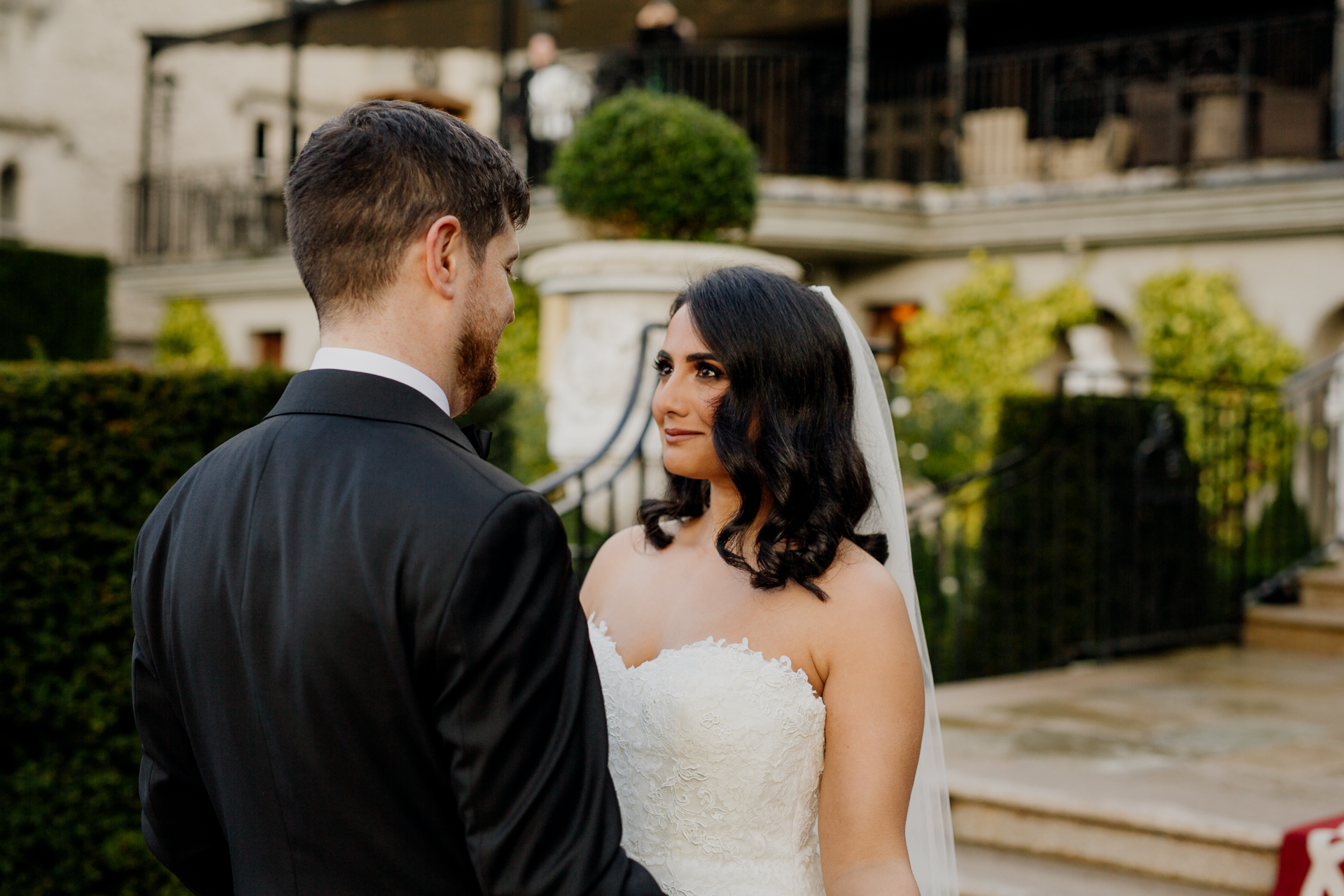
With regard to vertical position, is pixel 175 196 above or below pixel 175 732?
above

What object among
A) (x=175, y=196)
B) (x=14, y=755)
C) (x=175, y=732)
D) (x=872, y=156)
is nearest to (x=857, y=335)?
(x=175, y=732)

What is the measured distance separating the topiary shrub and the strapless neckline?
14.9ft

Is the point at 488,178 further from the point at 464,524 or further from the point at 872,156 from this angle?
the point at 872,156

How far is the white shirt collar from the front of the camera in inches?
60.4

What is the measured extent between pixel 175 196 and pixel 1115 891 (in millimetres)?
19194

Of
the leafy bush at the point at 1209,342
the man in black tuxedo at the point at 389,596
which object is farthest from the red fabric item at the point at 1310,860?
the leafy bush at the point at 1209,342

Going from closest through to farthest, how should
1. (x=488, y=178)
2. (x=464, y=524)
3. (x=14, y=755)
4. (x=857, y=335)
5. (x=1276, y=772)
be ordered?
(x=464, y=524) < (x=488, y=178) < (x=857, y=335) < (x=14, y=755) < (x=1276, y=772)

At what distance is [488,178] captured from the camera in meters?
1.58

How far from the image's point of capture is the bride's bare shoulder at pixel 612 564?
2.53 m

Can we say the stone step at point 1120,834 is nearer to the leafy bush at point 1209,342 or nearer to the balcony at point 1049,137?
the leafy bush at point 1209,342

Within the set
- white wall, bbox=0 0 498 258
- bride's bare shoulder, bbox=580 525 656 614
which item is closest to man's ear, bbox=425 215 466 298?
bride's bare shoulder, bbox=580 525 656 614

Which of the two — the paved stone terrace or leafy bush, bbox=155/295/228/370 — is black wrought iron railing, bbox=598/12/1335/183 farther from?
leafy bush, bbox=155/295/228/370

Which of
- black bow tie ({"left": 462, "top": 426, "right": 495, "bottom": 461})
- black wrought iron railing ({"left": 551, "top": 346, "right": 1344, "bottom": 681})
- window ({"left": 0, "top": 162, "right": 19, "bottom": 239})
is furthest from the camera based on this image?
window ({"left": 0, "top": 162, "right": 19, "bottom": 239})

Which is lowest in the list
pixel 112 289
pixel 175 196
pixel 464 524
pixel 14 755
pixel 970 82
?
pixel 14 755
